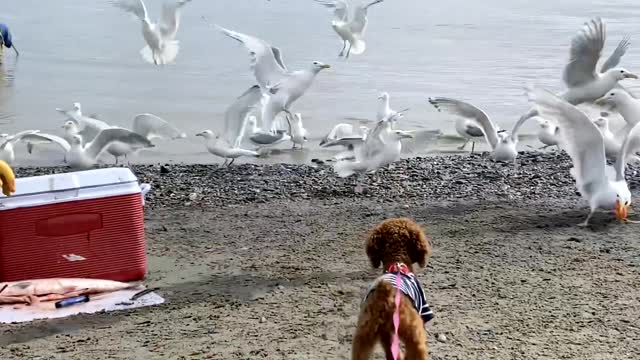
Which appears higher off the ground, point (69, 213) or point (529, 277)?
point (69, 213)

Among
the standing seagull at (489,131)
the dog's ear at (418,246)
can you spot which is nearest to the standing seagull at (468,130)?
the standing seagull at (489,131)

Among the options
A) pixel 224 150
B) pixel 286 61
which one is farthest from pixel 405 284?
pixel 286 61

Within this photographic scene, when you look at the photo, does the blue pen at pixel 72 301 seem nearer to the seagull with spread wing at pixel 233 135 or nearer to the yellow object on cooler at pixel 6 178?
the yellow object on cooler at pixel 6 178

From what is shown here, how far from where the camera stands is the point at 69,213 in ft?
16.6

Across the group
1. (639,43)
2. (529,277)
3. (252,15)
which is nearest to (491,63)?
(639,43)

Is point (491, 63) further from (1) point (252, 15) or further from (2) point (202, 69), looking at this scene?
Result: (1) point (252, 15)

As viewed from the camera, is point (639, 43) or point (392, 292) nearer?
point (392, 292)

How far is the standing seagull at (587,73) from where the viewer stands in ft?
29.7

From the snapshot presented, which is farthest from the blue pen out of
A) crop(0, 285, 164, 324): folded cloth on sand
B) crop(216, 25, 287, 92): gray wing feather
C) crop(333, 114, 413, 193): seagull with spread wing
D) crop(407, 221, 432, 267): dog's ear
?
crop(216, 25, 287, 92): gray wing feather

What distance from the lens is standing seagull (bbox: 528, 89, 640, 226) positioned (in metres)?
6.58

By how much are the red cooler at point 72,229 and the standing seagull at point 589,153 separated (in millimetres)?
3175

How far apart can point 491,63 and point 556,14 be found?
11.1 m

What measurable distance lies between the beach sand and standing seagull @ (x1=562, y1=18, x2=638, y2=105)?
4.27 feet

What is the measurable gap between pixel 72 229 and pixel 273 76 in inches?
178
